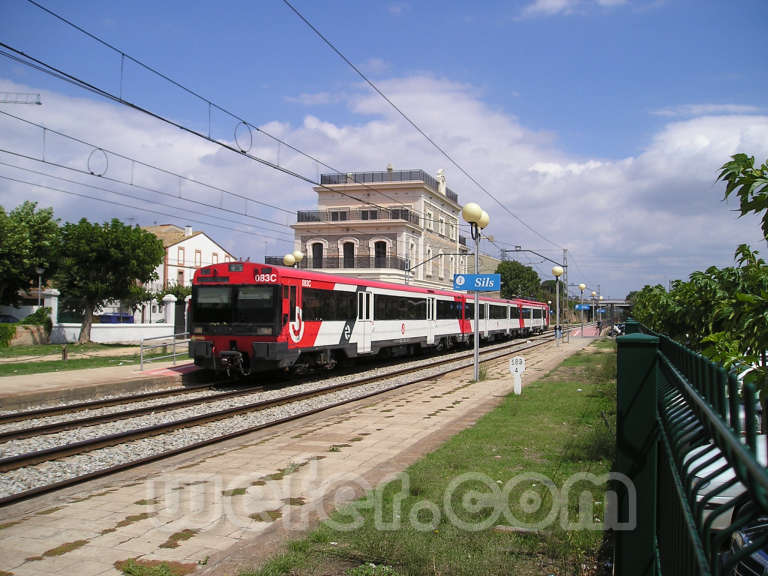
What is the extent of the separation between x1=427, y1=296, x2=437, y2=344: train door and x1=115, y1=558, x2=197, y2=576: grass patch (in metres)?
23.3

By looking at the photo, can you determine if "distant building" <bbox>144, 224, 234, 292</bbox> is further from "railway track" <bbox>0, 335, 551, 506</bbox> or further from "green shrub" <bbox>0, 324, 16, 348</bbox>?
"railway track" <bbox>0, 335, 551, 506</bbox>

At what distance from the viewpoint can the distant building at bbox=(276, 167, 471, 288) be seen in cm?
5303

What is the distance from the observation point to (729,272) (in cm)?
819

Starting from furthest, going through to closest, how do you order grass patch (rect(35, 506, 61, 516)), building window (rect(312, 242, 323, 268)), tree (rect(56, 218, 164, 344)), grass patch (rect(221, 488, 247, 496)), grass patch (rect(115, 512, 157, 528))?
building window (rect(312, 242, 323, 268)) < tree (rect(56, 218, 164, 344)) < grass patch (rect(221, 488, 247, 496)) < grass patch (rect(35, 506, 61, 516)) < grass patch (rect(115, 512, 157, 528))

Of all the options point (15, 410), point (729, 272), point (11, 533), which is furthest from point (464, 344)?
point (11, 533)

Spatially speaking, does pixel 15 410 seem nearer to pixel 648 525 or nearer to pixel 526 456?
pixel 526 456

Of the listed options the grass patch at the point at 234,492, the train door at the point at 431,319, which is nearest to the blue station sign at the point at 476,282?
the train door at the point at 431,319

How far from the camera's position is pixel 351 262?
5462 centimetres

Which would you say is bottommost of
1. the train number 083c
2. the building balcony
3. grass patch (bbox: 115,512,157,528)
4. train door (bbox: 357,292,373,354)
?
grass patch (bbox: 115,512,157,528)

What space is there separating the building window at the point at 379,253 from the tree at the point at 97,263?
23.6 metres

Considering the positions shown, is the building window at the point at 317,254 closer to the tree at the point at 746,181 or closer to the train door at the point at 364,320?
the train door at the point at 364,320

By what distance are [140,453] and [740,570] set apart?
26.7ft

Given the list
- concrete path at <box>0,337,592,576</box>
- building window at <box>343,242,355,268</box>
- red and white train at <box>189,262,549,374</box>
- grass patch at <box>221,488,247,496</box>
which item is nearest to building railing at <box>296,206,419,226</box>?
building window at <box>343,242,355,268</box>

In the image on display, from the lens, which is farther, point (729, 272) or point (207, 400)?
point (207, 400)
